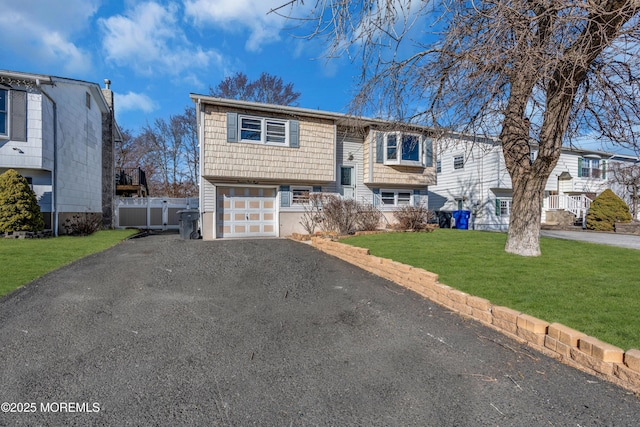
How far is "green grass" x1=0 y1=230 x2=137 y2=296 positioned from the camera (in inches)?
219

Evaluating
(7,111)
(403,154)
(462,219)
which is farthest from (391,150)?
(7,111)

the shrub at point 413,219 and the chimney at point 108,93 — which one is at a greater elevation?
the chimney at point 108,93

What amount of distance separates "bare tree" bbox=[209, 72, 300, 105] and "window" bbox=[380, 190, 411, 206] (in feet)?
49.2

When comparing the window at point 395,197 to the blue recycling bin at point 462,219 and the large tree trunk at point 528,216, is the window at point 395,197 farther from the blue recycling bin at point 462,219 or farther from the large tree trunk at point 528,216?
the large tree trunk at point 528,216

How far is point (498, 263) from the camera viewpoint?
6113mm

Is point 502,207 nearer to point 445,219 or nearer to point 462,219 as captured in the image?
point 462,219

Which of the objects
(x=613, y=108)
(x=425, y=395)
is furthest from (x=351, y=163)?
(x=425, y=395)

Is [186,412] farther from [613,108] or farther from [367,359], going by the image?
[613,108]

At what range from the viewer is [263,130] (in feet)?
40.8

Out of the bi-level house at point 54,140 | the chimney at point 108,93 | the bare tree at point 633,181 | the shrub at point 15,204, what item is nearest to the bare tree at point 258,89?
the chimney at point 108,93

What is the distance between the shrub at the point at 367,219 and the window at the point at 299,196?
7.80 ft

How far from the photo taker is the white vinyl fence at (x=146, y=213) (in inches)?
735

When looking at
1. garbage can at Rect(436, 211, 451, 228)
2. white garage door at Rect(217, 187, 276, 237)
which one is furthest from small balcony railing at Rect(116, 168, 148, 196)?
garbage can at Rect(436, 211, 451, 228)

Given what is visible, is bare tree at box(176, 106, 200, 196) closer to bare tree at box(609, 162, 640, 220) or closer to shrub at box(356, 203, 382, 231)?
shrub at box(356, 203, 382, 231)
